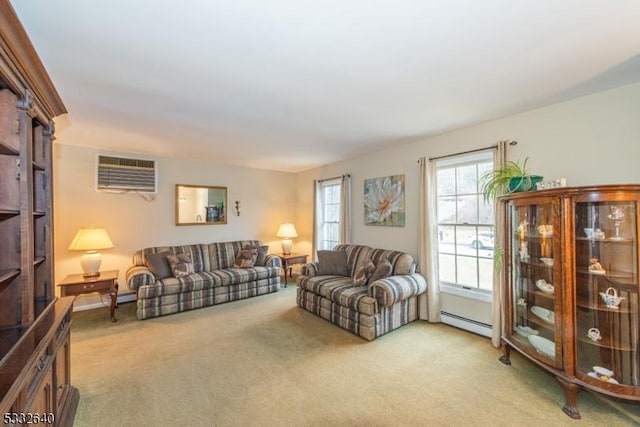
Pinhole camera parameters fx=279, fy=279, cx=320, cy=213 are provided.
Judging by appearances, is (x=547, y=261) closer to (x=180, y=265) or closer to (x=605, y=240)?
(x=605, y=240)

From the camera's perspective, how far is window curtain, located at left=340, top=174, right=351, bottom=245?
4.84 m

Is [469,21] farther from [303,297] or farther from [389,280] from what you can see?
[303,297]

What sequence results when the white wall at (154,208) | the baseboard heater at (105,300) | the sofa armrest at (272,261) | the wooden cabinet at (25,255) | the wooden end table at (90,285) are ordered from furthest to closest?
1. the sofa armrest at (272,261)
2. the baseboard heater at (105,300)
3. the white wall at (154,208)
4. the wooden end table at (90,285)
5. the wooden cabinet at (25,255)

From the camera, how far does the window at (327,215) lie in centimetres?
536

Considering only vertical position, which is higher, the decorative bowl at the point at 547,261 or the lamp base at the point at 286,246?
the decorative bowl at the point at 547,261

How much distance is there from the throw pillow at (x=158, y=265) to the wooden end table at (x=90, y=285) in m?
0.43

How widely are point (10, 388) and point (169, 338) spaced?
7.69 feet

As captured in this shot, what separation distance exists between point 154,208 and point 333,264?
310cm

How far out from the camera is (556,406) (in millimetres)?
2010

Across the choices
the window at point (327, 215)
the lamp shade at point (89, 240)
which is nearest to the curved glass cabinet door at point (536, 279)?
the window at point (327, 215)

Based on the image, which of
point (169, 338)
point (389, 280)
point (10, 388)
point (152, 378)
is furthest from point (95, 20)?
point (389, 280)

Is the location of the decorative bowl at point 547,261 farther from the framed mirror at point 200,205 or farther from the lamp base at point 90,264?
the lamp base at point 90,264

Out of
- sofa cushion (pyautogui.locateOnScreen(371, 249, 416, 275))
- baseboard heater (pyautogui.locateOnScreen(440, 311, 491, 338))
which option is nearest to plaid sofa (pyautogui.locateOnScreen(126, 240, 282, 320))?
sofa cushion (pyautogui.locateOnScreen(371, 249, 416, 275))

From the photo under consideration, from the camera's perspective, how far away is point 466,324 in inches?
131
